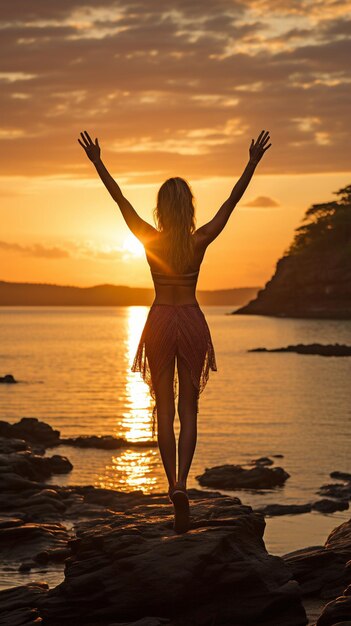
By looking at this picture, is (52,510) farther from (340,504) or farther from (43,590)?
(43,590)

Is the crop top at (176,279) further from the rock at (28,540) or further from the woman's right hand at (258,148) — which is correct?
the rock at (28,540)

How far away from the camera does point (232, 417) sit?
52.6 metres

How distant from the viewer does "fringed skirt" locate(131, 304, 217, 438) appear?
10.4 m

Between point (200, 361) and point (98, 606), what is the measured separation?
2.68 metres

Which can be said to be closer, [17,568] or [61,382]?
[17,568]

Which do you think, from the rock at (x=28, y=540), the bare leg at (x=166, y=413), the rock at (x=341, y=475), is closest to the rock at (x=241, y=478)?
the rock at (x=341, y=475)

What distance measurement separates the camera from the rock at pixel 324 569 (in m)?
11.6

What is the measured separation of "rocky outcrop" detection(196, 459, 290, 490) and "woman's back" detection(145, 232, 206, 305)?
64.7 ft

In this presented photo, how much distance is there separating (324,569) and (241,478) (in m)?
18.0

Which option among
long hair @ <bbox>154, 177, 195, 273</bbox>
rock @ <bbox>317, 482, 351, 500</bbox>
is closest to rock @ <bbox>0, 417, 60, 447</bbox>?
rock @ <bbox>317, 482, 351, 500</bbox>

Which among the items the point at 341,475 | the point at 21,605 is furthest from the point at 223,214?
the point at 341,475

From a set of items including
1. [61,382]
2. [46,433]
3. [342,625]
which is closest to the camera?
[342,625]

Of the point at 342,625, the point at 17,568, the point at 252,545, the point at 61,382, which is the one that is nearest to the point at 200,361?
the point at 252,545

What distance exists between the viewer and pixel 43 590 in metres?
11.8
